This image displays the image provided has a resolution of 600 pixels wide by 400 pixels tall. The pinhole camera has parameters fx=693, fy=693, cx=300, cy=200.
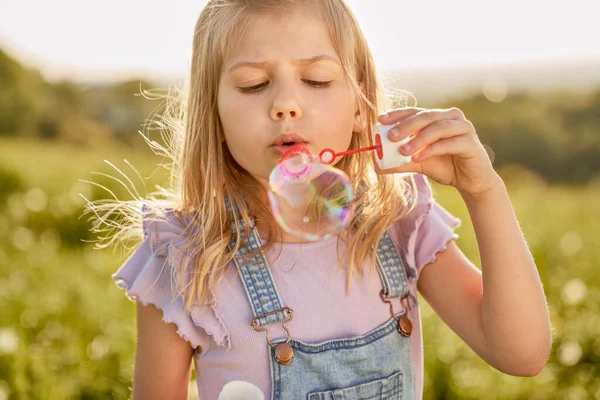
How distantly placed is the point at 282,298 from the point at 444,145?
54 centimetres

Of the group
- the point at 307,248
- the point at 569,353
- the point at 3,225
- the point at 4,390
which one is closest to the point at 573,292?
the point at 569,353

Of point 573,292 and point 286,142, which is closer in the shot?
point 286,142

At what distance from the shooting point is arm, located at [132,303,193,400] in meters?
1.66

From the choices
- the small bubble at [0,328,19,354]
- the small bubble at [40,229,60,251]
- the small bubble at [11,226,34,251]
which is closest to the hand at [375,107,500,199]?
the small bubble at [0,328,19,354]

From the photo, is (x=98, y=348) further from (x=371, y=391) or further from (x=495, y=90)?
(x=495, y=90)

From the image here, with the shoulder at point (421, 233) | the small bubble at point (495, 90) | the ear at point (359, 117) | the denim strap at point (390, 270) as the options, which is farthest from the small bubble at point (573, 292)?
the small bubble at point (495, 90)

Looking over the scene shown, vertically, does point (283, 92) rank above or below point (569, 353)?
above

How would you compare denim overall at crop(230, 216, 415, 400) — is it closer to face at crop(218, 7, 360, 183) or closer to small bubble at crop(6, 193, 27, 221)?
face at crop(218, 7, 360, 183)

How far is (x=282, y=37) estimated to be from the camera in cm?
155

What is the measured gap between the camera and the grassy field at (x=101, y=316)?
252 cm

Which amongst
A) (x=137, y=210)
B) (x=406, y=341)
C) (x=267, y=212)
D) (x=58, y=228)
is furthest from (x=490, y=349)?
(x=58, y=228)

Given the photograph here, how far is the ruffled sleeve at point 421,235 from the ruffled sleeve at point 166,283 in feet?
1.66

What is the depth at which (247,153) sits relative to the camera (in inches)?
62.8

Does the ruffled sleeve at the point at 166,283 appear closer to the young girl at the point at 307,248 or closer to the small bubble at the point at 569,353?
the young girl at the point at 307,248
